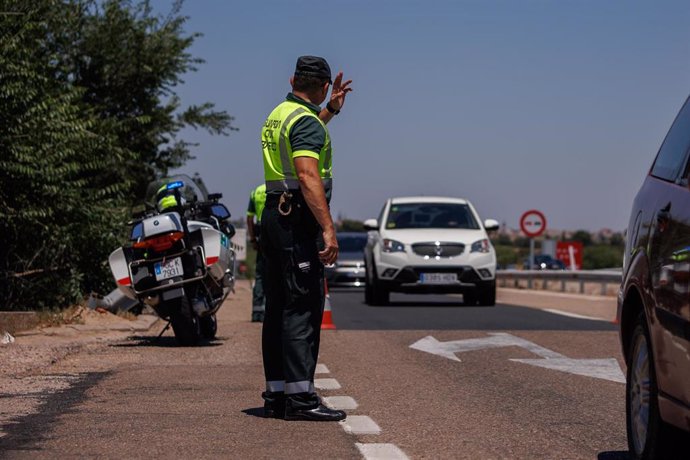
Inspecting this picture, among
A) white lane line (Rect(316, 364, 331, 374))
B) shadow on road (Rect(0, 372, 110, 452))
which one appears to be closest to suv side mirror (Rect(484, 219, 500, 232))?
white lane line (Rect(316, 364, 331, 374))

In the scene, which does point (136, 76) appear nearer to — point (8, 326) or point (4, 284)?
point (4, 284)

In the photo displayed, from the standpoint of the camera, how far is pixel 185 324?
45.3 feet

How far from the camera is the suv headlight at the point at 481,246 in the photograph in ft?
77.9

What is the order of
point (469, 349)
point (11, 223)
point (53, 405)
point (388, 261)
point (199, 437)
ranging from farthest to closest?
point (388, 261) → point (11, 223) → point (469, 349) → point (53, 405) → point (199, 437)

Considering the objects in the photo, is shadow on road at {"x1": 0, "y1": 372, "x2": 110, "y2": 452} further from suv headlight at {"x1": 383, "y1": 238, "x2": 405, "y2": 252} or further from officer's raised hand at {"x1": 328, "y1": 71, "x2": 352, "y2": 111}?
suv headlight at {"x1": 383, "y1": 238, "x2": 405, "y2": 252}

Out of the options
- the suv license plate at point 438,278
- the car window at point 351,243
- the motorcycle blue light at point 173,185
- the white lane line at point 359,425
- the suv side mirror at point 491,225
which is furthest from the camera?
the car window at point 351,243

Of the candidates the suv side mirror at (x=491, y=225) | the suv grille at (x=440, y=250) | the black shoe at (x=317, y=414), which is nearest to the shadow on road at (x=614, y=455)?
the black shoe at (x=317, y=414)

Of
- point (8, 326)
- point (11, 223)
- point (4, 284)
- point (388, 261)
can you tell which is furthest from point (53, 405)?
point (388, 261)

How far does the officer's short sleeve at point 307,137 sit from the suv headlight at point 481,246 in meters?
15.5

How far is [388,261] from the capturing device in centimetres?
2373

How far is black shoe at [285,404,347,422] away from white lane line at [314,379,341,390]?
69.8 inches

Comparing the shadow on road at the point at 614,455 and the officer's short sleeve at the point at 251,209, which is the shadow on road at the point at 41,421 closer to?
the shadow on road at the point at 614,455

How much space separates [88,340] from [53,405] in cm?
579

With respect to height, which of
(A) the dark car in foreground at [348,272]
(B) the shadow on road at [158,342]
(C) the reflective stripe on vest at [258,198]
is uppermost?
(C) the reflective stripe on vest at [258,198]
